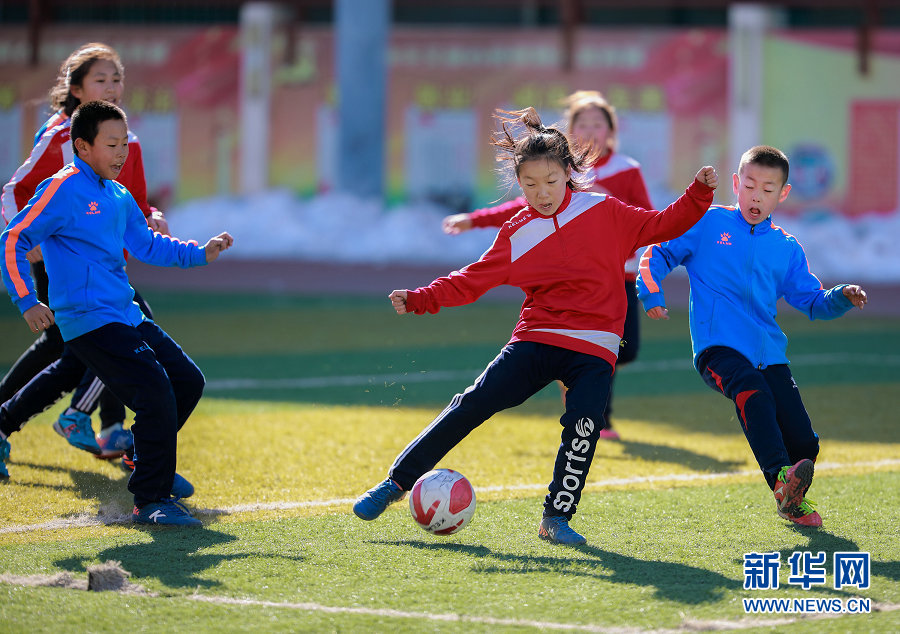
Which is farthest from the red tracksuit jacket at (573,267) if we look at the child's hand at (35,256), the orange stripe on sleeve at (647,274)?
the child's hand at (35,256)

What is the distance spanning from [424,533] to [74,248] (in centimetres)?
177

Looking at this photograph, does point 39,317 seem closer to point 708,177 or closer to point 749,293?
point 708,177

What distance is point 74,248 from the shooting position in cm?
495

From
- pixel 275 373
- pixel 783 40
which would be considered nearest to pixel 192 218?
pixel 783 40

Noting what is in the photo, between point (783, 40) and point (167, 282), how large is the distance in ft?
36.8

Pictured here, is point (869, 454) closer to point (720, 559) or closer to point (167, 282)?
point (720, 559)

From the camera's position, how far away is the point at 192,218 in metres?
21.6

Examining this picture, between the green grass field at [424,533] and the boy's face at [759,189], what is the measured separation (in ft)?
4.05

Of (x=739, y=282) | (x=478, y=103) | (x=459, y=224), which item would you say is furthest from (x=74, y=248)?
(x=478, y=103)

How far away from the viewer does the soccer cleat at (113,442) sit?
603 cm

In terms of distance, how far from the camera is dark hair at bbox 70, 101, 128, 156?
499 cm

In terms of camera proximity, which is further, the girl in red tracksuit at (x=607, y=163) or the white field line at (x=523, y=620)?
the girl in red tracksuit at (x=607, y=163)

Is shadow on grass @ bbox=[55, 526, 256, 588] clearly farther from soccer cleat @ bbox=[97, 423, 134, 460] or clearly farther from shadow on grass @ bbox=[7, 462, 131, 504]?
soccer cleat @ bbox=[97, 423, 134, 460]

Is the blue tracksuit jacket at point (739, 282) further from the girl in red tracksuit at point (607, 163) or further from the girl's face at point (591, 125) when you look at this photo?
the girl's face at point (591, 125)
